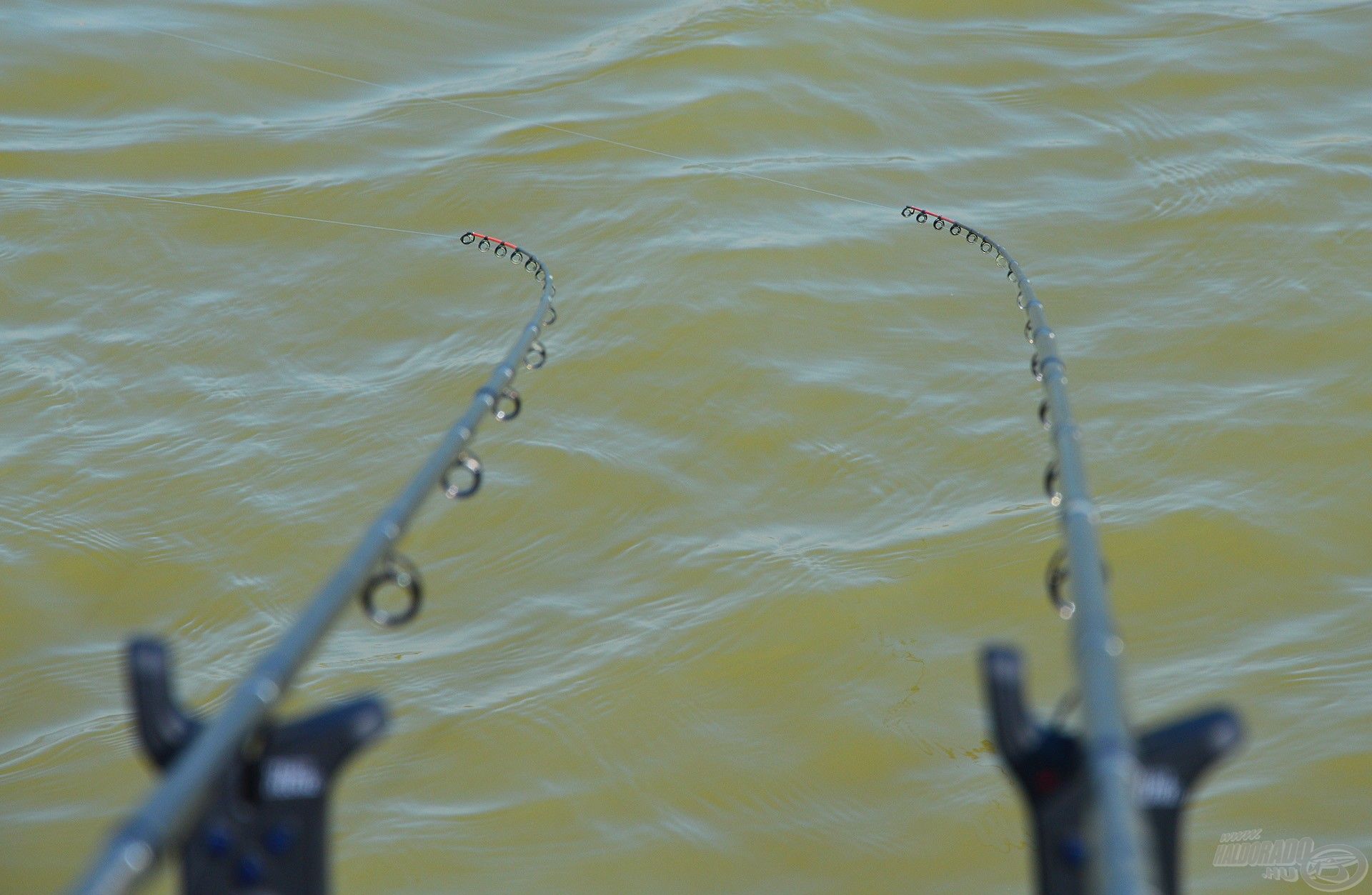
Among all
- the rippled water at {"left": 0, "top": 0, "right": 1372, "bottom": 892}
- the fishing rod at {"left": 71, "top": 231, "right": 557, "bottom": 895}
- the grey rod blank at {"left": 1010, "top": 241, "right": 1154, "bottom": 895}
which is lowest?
the rippled water at {"left": 0, "top": 0, "right": 1372, "bottom": 892}

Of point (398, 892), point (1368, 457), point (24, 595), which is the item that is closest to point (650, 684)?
point (398, 892)

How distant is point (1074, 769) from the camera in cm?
132

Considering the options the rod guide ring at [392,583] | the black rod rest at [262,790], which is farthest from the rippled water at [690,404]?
the black rod rest at [262,790]

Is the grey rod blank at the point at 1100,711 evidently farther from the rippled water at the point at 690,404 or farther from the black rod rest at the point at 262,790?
the rippled water at the point at 690,404

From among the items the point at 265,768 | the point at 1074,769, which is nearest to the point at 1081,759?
the point at 1074,769

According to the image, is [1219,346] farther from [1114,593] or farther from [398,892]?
[398,892]

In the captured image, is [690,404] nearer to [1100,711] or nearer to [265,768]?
[265,768]

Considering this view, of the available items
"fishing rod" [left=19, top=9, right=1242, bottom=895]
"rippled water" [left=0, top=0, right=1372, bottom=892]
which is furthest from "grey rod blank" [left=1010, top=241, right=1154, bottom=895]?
"rippled water" [left=0, top=0, right=1372, bottom=892]

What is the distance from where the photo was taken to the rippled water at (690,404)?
11.3 ft

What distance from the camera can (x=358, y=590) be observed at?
5.06 ft

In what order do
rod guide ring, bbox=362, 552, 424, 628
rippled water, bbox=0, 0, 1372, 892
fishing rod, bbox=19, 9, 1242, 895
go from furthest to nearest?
1. rippled water, bbox=0, 0, 1372, 892
2. rod guide ring, bbox=362, 552, 424, 628
3. fishing rod, bbox=19, 9, 1242, 895

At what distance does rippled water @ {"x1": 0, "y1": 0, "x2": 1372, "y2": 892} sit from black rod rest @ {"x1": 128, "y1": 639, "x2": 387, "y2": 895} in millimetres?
1803

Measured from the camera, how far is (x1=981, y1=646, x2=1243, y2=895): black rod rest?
4.29 ft

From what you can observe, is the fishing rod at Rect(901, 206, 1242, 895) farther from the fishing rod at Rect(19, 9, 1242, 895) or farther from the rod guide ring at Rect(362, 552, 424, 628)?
the rod guide ring at Rect(362, 552, 424, 628)
